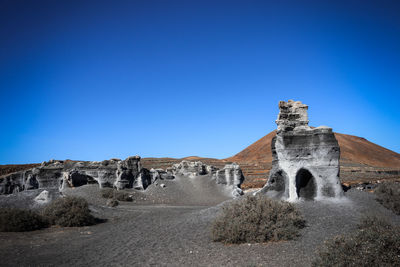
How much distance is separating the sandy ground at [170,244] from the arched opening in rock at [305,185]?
1.02 metres

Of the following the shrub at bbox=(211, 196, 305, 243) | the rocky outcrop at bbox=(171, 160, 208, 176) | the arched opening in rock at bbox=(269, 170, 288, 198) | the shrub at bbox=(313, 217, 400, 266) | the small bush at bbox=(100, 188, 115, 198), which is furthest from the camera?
the rocky outcrop at bbox=(171, 160, 208, 176)

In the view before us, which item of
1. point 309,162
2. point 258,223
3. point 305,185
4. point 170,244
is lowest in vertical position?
point 170,244

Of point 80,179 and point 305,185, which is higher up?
point 305,185

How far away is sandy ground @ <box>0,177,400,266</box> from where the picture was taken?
6.31 metres

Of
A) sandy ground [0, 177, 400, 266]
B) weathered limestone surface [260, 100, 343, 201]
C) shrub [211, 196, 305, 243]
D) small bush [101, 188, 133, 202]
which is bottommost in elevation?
small bush [101, 188, 133, 202]

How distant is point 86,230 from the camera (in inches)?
432

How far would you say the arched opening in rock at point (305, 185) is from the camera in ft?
40.8

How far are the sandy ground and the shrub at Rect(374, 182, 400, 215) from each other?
15.7 inches

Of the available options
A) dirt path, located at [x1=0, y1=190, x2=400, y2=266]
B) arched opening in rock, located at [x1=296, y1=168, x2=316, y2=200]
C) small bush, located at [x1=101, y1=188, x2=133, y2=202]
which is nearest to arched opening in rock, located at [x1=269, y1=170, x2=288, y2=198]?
arched opening in rock, located at [x1=296, y1=168, x2=316, y2=200]

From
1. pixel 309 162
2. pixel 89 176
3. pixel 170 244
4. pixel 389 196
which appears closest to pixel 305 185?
pixel 309 162

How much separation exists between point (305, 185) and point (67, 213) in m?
11.2

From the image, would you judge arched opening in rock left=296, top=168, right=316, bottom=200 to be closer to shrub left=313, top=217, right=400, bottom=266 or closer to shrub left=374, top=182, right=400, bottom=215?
shrub left=374, top=182, right=400, bottom=215

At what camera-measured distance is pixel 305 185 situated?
13.0m

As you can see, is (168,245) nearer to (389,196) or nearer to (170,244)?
(170,244)
